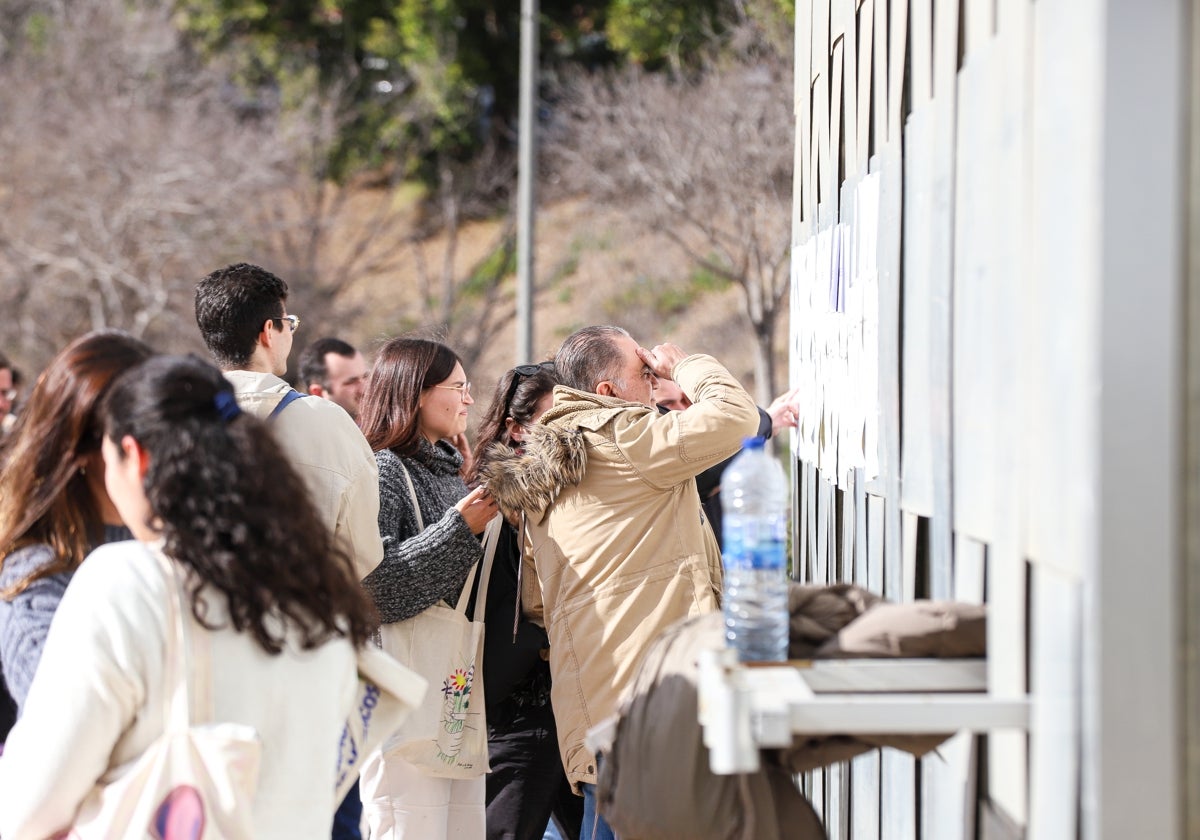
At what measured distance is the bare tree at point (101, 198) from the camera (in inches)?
854

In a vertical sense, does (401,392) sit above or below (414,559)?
above

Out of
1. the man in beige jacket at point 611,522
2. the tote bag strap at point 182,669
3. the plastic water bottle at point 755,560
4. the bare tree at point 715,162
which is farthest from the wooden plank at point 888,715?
the bare tree at point 715,162

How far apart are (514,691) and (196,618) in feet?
7.40

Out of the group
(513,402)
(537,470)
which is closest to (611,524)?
(537,470)

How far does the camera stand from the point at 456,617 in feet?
13.9

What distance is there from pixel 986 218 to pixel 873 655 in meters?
0.80

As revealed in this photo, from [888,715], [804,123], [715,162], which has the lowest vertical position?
Answer: [888,715]

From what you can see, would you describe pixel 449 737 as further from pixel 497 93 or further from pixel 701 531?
pixel 497 93

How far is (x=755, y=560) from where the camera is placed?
2.50 metres

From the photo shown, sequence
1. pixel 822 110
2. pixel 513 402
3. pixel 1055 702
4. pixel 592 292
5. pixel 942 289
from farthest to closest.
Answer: pixel 592 292, pixel 822 110, pixel 513 402, pixel 942 289, pixel 1055 702

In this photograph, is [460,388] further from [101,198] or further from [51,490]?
[101,198]

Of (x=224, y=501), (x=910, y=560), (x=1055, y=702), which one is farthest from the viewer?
(x=910, y=560)

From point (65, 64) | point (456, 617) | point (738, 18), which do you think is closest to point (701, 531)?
point (456, 617)

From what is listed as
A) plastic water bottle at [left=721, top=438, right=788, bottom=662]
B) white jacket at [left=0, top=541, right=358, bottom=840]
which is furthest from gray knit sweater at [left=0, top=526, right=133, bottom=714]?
plastic water bottle at [left=721, top=438, right=788, bottom=662]
